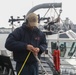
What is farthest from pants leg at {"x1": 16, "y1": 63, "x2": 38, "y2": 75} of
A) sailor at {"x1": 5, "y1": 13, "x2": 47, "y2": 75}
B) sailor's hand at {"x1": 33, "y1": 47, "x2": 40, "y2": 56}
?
sailor's hand at {"x1": 33, "y1": 47, "x2": 40, "y2": 56}

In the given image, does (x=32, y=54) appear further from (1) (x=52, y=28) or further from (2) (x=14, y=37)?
(1) (x=52, y=28)

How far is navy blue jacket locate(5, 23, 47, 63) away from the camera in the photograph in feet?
16.3

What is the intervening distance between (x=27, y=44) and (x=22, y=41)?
123 mm

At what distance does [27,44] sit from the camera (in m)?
4.98

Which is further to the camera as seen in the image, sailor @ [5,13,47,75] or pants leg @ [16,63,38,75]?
pants leg @ [16,63,38,75]

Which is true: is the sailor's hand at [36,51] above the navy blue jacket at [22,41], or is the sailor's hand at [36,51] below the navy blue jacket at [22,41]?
below

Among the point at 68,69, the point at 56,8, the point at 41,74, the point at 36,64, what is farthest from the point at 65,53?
the point at 36,64

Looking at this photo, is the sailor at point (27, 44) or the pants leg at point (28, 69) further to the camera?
the pants leg at point (28, 69)

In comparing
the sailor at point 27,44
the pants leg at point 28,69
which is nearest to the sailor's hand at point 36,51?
the sailor at point 27,44

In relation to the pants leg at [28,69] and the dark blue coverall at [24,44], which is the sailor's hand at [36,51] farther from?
the pants leg at [28,69]

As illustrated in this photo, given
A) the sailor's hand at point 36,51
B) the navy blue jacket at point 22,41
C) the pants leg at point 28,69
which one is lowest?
the pants leg at point 28,69

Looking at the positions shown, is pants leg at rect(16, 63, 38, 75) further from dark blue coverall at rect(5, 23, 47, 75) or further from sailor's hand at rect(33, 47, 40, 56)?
sailor's hand at rect(33, 47, 40, 56)

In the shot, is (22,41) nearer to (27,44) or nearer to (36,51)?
(27,44)

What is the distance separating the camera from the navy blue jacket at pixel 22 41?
497 cm
